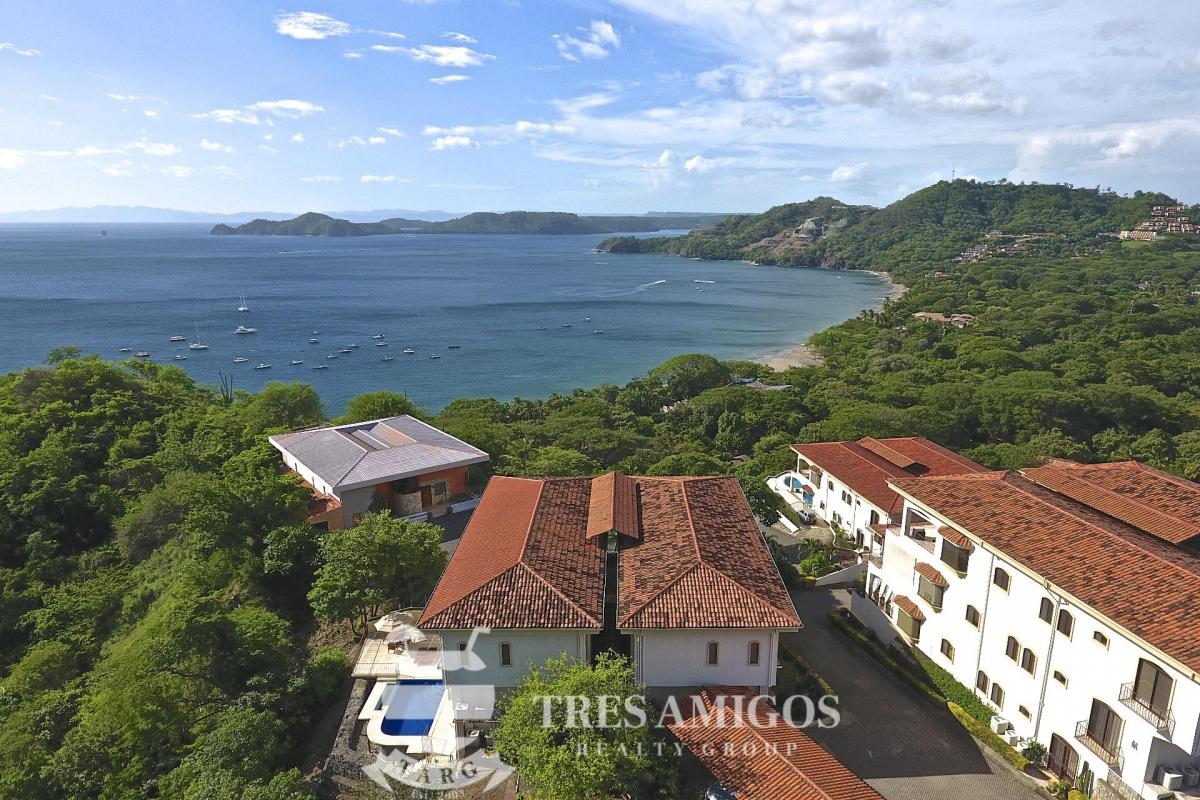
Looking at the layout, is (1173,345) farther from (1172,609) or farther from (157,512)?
(157,512)

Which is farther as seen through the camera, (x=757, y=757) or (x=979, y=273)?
(x=979, y=273)

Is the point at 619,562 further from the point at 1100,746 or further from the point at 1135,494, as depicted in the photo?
the point at 1135,494

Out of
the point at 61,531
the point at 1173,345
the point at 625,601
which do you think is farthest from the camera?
the point at 1173,345

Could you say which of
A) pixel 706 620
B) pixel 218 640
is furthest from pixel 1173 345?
pixel 218 640

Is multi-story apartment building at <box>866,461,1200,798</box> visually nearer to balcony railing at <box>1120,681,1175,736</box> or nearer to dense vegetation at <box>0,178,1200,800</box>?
balcony railing at <box>1120,681,1175,736</box>

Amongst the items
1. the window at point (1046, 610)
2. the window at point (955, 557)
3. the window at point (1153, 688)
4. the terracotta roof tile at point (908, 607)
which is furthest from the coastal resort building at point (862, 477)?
the window at point (1153, 688)

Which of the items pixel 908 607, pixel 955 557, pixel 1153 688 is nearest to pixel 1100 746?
pixel 1153 688
